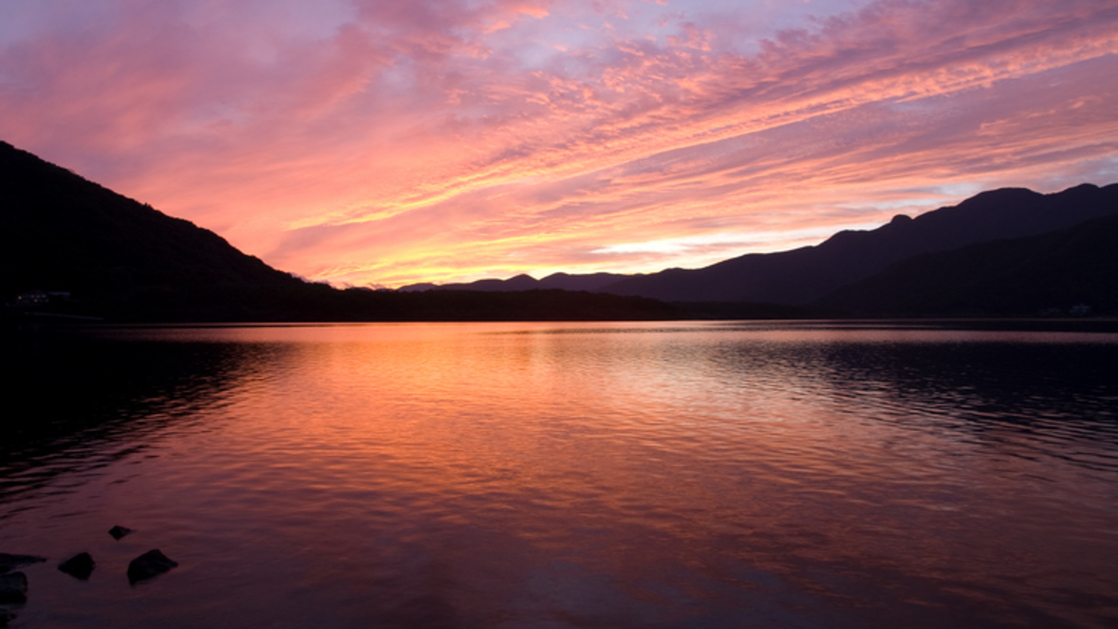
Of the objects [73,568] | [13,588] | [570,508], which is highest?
[13,588]

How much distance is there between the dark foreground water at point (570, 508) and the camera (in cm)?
1234

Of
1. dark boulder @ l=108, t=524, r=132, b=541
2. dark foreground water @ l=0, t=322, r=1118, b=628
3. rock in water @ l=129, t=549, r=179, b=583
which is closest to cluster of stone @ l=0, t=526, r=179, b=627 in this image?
rock in water @ l=129, t=549, r=179, b=583

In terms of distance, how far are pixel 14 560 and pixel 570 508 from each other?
1303 centimetres

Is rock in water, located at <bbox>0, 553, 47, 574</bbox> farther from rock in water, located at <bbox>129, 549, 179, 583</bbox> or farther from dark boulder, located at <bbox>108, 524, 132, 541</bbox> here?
rock in water, located at <bbox>129, 549, 179, 583</bbox>

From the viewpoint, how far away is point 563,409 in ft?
121

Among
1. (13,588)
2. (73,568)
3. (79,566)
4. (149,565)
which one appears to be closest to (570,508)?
(149,565)

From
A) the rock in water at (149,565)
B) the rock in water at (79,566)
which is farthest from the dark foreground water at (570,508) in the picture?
the rock in water at (149,565)

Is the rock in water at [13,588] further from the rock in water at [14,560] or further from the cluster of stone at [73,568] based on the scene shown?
the rock in water at [14,560]

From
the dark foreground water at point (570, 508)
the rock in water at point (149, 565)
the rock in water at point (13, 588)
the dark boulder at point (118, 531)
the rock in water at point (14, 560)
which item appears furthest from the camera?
the dark boulder at point (118, 531)

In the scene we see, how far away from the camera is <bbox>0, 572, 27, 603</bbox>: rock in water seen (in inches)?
482

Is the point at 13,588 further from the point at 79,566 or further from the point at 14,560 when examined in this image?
the point at 14,560

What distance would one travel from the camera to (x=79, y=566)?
13719 mm

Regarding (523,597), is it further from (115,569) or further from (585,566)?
(115,569)

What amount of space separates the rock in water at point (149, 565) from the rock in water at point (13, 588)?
5.78 feet
